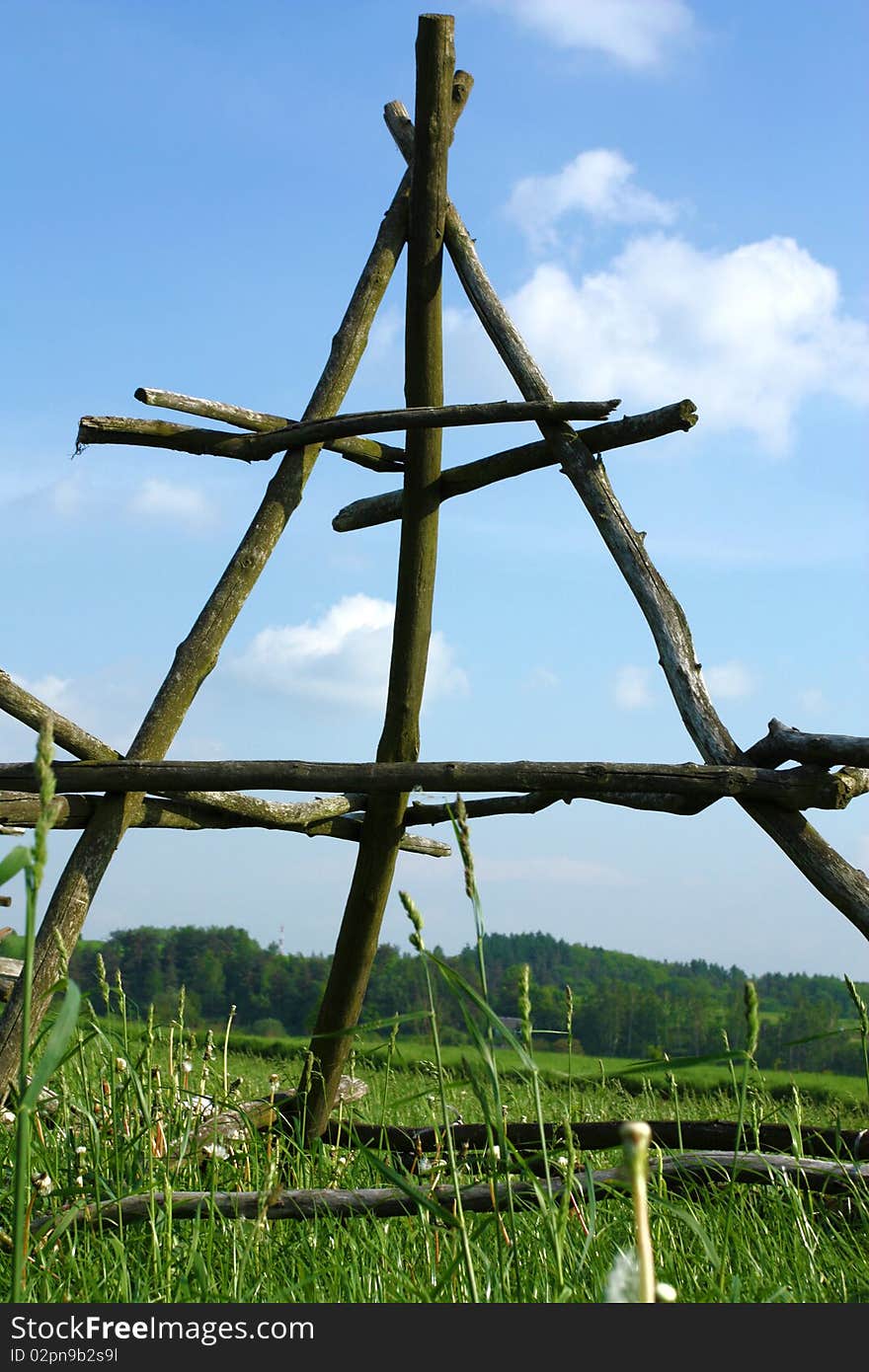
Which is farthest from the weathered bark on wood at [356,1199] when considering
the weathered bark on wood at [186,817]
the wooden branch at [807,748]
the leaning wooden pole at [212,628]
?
the weathered bark on wood at [186,817]

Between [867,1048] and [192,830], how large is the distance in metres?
2.77

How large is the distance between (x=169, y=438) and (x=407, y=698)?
127 centimetres

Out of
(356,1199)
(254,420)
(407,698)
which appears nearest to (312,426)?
(254,420)

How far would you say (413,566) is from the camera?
4.05 meters

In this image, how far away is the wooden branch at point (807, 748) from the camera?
11.1 feet

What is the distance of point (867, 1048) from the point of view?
175 centimetres

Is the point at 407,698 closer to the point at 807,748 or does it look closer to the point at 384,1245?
the point at 807,748

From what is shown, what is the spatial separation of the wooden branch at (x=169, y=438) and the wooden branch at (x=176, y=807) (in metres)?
0.90

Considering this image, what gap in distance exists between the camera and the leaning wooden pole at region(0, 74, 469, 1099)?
3.61 m

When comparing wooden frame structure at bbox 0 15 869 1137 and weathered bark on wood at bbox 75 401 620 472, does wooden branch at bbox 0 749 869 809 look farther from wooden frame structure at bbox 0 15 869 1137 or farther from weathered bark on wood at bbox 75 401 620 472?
weathered bark on wood at bbox 75 401 620 472

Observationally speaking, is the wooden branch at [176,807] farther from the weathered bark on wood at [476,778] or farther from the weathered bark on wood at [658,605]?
the weathered bark on wood at [658,605]

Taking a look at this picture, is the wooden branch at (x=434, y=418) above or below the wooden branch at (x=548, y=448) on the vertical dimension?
above
